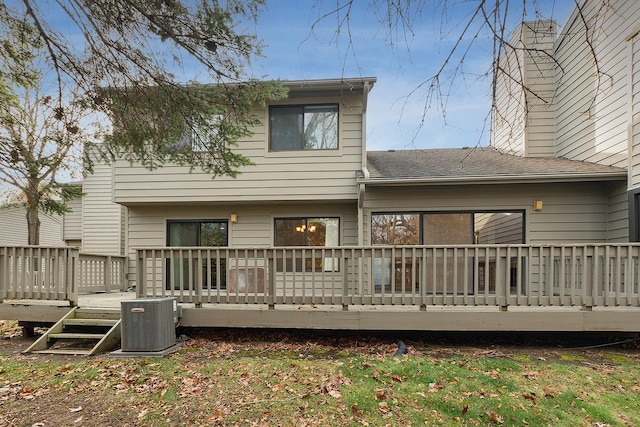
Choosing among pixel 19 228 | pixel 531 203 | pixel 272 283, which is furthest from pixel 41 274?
pixel 19 228

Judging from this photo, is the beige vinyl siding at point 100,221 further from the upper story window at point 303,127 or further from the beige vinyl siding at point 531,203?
the beige vinyl siding at point 531,203

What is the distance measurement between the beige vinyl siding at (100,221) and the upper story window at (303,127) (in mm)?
8237

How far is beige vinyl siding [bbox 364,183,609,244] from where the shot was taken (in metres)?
7.49

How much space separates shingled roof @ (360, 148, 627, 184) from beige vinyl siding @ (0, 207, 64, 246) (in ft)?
56.4

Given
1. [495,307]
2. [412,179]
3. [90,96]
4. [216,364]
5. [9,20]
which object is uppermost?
[9,20]

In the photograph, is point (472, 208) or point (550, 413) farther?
point (472, 208)

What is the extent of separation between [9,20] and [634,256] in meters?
7.64

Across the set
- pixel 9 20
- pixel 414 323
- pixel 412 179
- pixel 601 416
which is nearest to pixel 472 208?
pixel 412 179

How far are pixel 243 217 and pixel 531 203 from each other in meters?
5.87

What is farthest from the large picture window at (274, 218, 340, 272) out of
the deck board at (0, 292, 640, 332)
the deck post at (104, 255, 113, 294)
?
the deck post at (104, 255, 113, 294)

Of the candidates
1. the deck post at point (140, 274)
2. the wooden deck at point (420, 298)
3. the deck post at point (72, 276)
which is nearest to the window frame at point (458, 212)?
the wooden deck at point (420, 298)

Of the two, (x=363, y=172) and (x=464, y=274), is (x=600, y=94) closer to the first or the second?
(x=464, y=274)

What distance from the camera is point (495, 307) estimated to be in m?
5.70

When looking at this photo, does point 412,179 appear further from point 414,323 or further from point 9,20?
point 9,20
